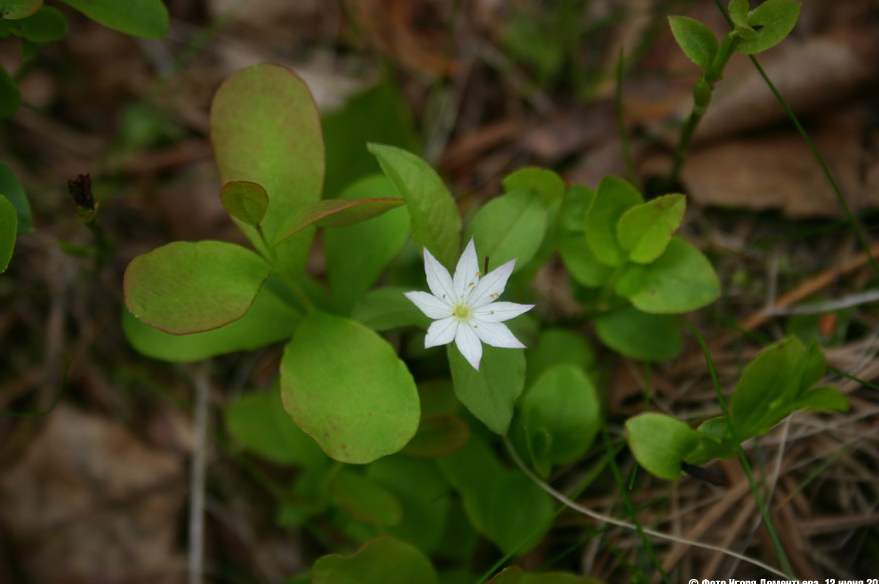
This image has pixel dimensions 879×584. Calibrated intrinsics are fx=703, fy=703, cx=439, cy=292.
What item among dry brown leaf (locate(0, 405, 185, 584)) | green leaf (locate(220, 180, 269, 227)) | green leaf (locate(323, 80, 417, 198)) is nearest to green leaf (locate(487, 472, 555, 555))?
green leaf (locate(220, 180, 269, 227))

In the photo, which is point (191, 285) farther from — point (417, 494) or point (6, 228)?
point (417, 494)

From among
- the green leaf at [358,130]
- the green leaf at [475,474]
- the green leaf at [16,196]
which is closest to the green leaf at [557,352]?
the green leaf at [475,474]

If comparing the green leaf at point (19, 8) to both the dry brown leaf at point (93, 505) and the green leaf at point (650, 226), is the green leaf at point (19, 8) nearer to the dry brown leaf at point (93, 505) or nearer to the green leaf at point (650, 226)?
the green leaf at point (650, 226)

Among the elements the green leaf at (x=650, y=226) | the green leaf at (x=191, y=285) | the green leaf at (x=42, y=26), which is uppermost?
the green leaf at (x=42, y=26)

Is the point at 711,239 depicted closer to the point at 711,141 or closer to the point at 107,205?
the point at 711,141

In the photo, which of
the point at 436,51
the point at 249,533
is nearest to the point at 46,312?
the point at 249,533

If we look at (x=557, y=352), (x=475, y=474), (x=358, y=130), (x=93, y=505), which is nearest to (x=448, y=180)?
(x=358, y=130)

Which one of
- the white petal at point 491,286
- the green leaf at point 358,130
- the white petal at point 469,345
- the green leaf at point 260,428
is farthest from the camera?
the green leaf at point 358,130
